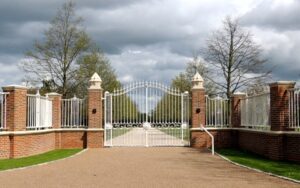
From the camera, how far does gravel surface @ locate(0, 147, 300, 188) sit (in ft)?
38.0

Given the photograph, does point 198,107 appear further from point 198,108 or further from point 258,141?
point 258,141

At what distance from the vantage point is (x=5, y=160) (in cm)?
1703

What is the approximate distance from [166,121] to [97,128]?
327 cm

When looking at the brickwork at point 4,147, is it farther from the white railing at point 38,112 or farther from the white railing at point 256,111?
the white railing at point 256,111

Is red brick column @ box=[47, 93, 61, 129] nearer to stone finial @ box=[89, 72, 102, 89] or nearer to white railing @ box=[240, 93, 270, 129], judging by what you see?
stone finial @ box=[89, 72, 102, 89]

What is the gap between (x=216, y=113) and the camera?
78.3 feet

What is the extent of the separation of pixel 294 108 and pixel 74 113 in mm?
11453

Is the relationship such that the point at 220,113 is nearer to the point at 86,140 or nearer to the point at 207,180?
the point at 86,140

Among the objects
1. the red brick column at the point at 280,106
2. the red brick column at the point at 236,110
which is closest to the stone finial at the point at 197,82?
the red brick column at the point at 236,110

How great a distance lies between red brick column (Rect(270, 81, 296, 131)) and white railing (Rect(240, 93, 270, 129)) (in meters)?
1.12

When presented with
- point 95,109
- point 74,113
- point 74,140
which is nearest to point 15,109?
point 95,109

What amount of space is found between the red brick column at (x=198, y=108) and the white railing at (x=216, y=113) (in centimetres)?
56

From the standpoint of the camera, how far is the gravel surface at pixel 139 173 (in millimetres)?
11570

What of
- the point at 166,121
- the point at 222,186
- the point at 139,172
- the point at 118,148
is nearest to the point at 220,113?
the point at 166,121
